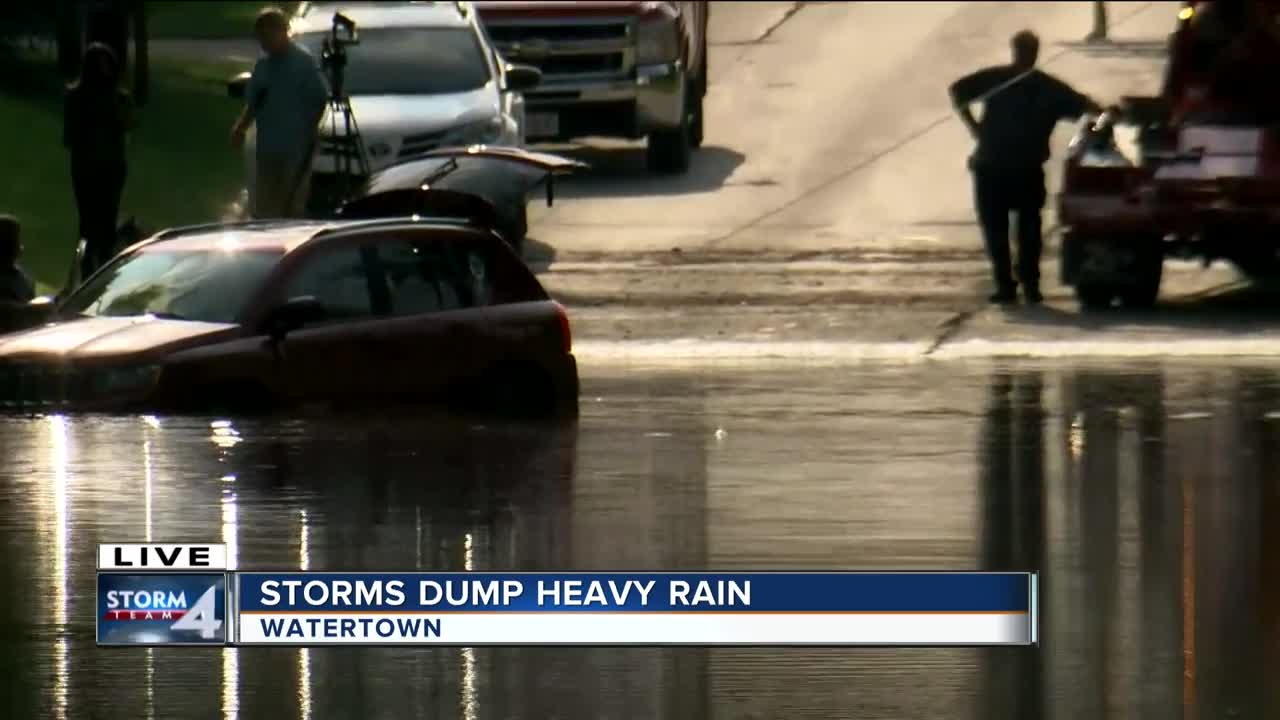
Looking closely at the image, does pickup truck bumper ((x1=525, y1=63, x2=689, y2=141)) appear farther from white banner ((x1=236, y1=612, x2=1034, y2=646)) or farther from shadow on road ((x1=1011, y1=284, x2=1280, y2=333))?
white banner ((x1=236, y1=612, x2=1034, y2=646))

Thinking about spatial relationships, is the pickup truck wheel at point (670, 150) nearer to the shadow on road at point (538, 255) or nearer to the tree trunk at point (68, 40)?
the shadow on road at point (538, 255)

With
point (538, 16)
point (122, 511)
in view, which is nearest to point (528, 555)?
point (122, 511)

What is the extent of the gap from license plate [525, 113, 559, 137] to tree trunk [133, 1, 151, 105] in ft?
17.2

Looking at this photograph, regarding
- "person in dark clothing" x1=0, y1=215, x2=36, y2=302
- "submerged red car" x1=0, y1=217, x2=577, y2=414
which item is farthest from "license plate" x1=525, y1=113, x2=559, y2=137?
"submerged red car" x1=0, y1=217, x2=577, y2=414

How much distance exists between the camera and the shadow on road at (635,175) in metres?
27.7

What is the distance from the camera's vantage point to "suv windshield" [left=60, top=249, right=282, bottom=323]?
49.7 ft

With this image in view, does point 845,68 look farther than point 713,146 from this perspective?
Yes

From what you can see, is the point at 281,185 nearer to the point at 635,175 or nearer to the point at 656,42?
the point at 656,42

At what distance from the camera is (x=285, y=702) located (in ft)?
27.7

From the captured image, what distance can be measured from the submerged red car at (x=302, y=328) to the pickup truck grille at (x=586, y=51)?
11362mm

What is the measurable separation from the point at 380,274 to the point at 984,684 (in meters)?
7.37

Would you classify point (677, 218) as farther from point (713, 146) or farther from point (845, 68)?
point (845, 68)

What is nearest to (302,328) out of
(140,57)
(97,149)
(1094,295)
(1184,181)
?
(97,149)

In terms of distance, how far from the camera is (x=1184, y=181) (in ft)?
68.5
